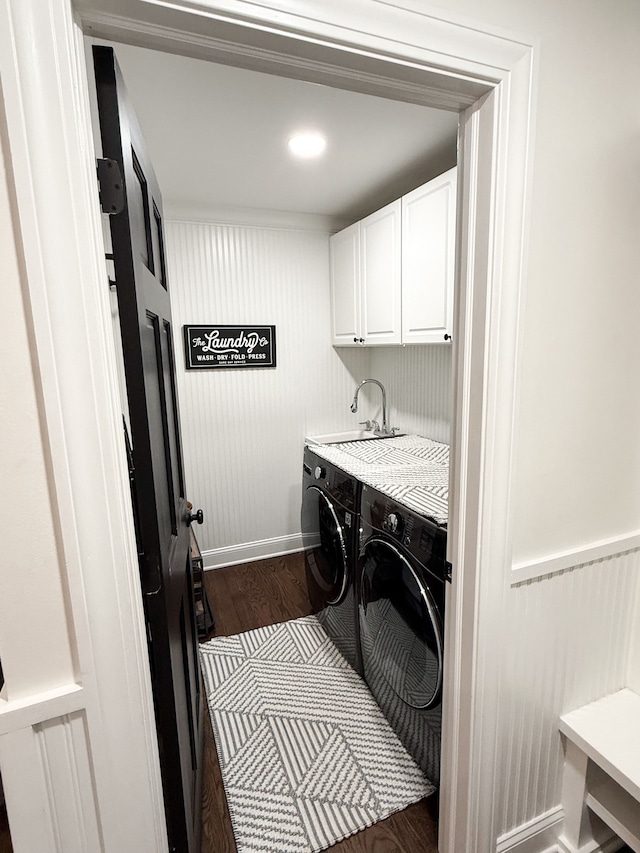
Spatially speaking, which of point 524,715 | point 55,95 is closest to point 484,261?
point 55,95

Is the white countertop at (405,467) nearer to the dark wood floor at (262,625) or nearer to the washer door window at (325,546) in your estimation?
the washer door window at (325,546)

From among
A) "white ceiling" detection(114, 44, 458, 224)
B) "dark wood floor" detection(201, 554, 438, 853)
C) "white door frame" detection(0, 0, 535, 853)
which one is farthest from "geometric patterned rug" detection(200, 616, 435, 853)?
"white ceiling" detection(114, 44, 458, 224)

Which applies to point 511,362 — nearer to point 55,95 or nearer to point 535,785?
point 55,95

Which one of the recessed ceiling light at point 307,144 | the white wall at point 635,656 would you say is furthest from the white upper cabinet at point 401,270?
the white wall at point 635,656

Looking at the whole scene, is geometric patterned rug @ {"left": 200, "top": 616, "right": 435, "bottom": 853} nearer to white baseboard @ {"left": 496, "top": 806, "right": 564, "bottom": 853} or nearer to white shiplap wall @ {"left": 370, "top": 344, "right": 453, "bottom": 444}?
white baseboard @ {"left": 496, "top": 806, "right": 564, "bottom": 853}

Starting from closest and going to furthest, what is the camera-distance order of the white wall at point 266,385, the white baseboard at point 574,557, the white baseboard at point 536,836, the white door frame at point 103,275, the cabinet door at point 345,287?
the white door frame at point 103,275, the white baseboard at point 574,557, the white baseboard at point 536,836, the cabinet door at point 345,287, the white wall at point 266,385

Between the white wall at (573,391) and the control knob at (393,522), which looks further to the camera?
the control knob at (393,522)

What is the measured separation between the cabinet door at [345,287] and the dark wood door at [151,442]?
166 cm

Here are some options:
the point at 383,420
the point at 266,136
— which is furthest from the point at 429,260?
the point at 383,420

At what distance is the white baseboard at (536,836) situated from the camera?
4.21 feet

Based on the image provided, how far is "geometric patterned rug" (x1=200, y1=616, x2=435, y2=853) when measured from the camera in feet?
4.82

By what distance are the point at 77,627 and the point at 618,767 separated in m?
1.34

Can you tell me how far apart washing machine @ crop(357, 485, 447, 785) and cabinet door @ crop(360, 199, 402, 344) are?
1.04m

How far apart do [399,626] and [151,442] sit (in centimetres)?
119
